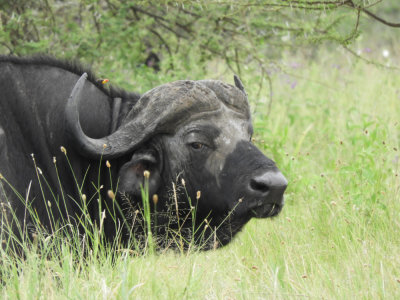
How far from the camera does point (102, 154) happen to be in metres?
4.05

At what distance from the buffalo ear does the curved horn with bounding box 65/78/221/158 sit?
9cm

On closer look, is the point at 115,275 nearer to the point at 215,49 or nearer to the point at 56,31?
the point at 56,31

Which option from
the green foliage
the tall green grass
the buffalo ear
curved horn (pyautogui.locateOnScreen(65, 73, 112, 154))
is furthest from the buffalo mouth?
the green foliage

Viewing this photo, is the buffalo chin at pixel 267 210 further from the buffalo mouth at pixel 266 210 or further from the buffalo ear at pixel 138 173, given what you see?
the buffalo ear at pixel 138 173

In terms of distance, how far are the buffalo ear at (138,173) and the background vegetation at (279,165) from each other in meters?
0.44

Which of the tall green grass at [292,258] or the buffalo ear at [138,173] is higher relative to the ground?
the buffalo ear at [138,173]

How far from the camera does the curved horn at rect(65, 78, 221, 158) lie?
→ 13.5 feet

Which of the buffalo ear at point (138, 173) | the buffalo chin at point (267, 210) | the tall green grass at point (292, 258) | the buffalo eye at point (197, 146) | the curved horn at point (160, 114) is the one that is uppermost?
the curved horn at point (160, 114)

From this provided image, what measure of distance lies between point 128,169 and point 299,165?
218cm

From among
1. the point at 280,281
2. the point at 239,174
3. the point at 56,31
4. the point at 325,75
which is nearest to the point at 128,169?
the point at 239,174

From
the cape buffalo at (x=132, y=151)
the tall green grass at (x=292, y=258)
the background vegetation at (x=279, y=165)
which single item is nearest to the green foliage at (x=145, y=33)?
the background vegetation at (x=279, y=165)

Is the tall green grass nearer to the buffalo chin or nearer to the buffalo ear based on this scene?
the buffalo chin

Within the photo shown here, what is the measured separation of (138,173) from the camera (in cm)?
421

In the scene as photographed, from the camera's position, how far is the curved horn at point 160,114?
412 centimetres
